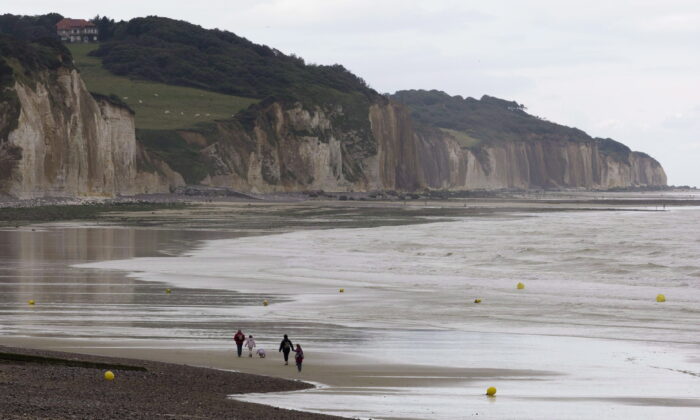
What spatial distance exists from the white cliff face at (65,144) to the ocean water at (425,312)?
30.7m

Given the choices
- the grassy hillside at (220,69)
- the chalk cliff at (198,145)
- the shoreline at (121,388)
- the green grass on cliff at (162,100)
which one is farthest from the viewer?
the grassy hillside at (220,69)

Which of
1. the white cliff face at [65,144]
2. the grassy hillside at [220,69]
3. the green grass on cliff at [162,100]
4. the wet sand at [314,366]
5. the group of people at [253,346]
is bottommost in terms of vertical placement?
the wet sand at [314,366]

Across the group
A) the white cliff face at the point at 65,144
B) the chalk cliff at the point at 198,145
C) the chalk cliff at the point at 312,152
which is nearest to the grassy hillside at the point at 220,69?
the chalk cliff at the point at 312,152

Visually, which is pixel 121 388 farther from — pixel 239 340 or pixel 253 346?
pixel 253 346

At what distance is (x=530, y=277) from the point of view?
3231cm

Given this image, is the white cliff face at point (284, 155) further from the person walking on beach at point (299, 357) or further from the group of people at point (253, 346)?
the person walking on beach at point (299, 357)

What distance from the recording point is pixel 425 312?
77.4 ft

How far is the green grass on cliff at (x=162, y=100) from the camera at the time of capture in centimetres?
13925

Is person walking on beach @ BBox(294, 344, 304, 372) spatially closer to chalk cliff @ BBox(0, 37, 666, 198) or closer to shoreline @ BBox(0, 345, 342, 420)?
shoreline @ BBox(0, 345, 342, 420)

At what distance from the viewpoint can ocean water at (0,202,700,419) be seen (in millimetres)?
14445

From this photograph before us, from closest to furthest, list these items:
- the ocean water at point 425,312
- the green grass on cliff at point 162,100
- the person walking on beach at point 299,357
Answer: the ocean water at point 425,312 < the person walking on beach at point 299,357 < the green grass on cliff at point 162,100

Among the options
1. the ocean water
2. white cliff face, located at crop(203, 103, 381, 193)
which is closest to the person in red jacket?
the ocean water

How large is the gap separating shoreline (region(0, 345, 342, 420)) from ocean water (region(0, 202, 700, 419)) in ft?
2.40

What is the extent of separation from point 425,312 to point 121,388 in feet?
36.4
